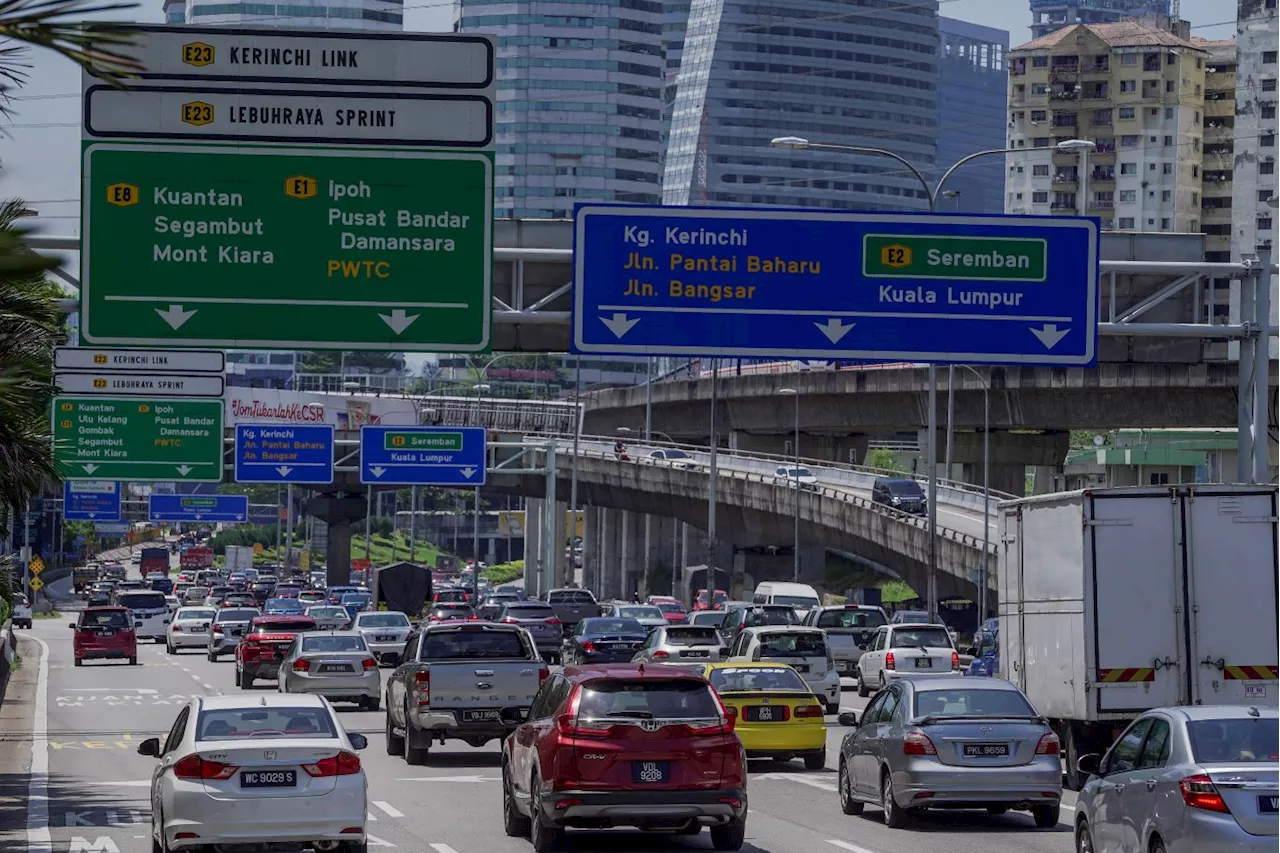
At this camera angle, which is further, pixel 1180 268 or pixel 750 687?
pixel 1180 268

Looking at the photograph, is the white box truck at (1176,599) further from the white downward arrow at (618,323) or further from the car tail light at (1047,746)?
the white downward arrow at (618,323)

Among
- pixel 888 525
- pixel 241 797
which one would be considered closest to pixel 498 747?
pixel 241 797

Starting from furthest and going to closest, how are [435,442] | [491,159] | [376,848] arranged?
[435,442], [491,159], [376,848]

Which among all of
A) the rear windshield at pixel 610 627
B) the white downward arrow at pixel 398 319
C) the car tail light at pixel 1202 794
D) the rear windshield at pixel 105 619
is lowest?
the rear windshield at pixel 105 619

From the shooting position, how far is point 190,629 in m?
65.8

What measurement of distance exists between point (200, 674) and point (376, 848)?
35.5 m

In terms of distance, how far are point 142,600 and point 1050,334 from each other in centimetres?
5647

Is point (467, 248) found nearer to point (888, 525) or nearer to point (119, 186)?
point (119, 186)

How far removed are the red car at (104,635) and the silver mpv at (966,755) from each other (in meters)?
39.6

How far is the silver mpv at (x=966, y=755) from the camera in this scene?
19.6 m

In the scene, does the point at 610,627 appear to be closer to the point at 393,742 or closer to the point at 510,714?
the point at 393,742

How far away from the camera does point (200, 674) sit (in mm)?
52094

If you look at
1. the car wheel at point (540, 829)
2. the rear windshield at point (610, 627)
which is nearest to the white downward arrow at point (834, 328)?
the car wheel at point (540, 829)

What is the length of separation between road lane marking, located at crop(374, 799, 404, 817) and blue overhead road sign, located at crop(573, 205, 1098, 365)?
20.5 ft
